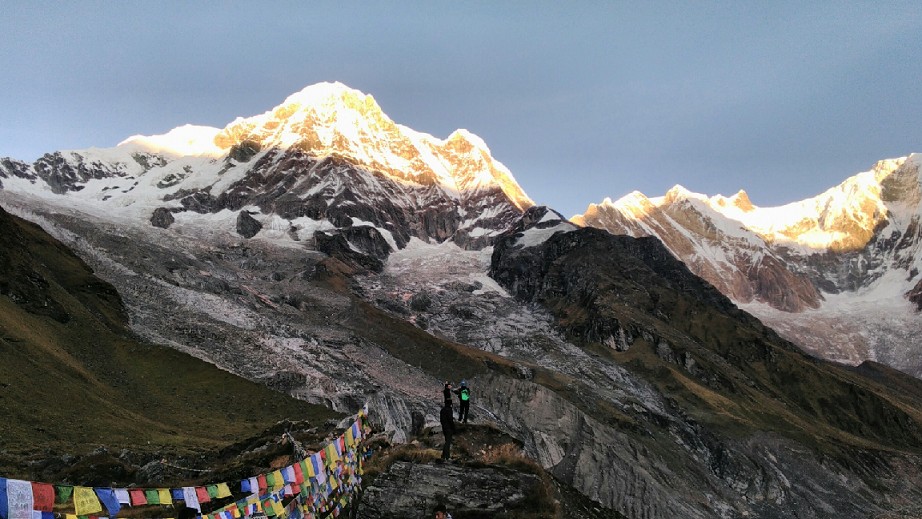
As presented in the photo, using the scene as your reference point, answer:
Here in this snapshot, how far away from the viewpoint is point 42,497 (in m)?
11.9

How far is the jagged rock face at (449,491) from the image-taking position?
1859cm

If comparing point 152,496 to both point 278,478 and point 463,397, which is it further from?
point 463,397

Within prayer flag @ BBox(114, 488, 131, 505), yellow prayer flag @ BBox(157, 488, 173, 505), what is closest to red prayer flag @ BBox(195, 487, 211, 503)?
yellow prayer flag @ BBox(157, 488, 173, 505)

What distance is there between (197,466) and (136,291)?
227ft

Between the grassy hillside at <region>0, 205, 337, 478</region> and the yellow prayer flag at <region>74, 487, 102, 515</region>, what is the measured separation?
2568 cm

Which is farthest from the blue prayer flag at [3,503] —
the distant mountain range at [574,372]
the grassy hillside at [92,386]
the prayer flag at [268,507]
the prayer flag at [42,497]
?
the grassy hillside at [92,386]

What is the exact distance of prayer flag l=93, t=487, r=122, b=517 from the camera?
1353 cm

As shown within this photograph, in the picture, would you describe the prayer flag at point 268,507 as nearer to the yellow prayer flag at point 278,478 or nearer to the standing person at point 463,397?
the yellow prayer flag at point 278,478

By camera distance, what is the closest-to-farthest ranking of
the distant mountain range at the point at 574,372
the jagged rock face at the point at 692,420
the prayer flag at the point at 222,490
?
the prayer flag at the point at 222,490 < the distant mountain range at the point at 574,372 < the jagged rock face at the point at 692,420

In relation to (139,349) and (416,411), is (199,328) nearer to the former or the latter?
(139,349)

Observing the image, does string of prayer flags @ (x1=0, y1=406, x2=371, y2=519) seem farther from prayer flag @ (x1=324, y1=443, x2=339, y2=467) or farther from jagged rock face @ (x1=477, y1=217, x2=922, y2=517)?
jagged rock face @ (x1=477, y1=217, x2=922, y2=517)

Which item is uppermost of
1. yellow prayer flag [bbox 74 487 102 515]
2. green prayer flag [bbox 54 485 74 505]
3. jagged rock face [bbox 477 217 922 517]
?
green prayer flag [bbox 54 485 74 505]

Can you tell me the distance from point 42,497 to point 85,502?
4.19 feet

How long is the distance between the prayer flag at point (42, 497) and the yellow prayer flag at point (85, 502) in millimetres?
515
